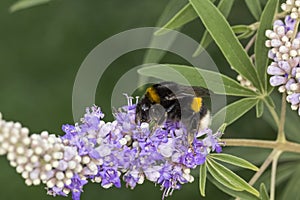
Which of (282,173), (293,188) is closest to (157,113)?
(293,188)

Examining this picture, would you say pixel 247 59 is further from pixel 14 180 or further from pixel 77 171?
pixel 14 180

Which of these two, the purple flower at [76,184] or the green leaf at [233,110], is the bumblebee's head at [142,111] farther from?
the green leaf at [233,110]

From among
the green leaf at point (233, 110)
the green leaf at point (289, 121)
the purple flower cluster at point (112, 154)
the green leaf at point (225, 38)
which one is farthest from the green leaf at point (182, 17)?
the green leaf at point (289, 121)

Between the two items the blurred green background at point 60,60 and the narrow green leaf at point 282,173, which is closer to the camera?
Answer: the narrow green leaf at point 282,173

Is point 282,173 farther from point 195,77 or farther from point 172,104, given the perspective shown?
point 172,104

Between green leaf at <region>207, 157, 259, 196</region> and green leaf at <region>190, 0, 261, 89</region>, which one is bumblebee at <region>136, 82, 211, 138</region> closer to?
green leaf at <region>207, 157, 259, 196</region>

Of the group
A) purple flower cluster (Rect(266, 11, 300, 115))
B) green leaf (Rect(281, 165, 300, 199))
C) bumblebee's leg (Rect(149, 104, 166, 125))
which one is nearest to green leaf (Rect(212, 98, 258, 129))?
purple flower cluster (Rect(266, 11, 300, 115))

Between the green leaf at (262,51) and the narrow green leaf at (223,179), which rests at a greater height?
the green leaf at (262,51)
